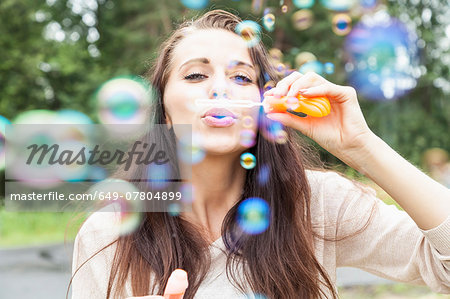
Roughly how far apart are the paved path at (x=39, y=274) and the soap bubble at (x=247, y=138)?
2915mm

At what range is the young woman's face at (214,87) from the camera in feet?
4.68

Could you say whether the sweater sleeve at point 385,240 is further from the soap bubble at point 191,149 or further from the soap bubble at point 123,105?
the soap bubble at point 123,105

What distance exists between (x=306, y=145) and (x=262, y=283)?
667mm

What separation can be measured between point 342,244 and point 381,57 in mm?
9687

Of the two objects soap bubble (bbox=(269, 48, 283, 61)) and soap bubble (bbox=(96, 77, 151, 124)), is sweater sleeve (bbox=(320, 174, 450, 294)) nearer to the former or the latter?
soap bubble (bbox=(269, 48, 283, 61))

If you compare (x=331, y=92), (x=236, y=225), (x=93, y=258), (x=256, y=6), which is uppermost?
(x=256, y=6)

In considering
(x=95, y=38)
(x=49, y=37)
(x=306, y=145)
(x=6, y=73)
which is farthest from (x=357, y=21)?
(x=306, y=145)

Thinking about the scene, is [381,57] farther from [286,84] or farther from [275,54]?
[286,84]

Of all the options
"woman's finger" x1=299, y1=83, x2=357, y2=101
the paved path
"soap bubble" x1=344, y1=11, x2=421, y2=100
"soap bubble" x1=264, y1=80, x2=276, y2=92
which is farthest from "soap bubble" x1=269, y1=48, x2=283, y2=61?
"soap bubble" x1=344, y1=11, x2=421, y2=100

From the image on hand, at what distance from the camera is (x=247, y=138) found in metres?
1.54

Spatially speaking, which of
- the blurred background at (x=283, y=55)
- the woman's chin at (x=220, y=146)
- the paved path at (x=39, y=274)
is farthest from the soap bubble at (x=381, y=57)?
the woman's chin at (x=220, y=146)

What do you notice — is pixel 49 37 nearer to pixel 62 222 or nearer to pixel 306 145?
pixel 62 222

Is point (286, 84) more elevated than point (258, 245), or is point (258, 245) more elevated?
point (286, 84)

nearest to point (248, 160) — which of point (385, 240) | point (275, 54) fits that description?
point (385, 240)
